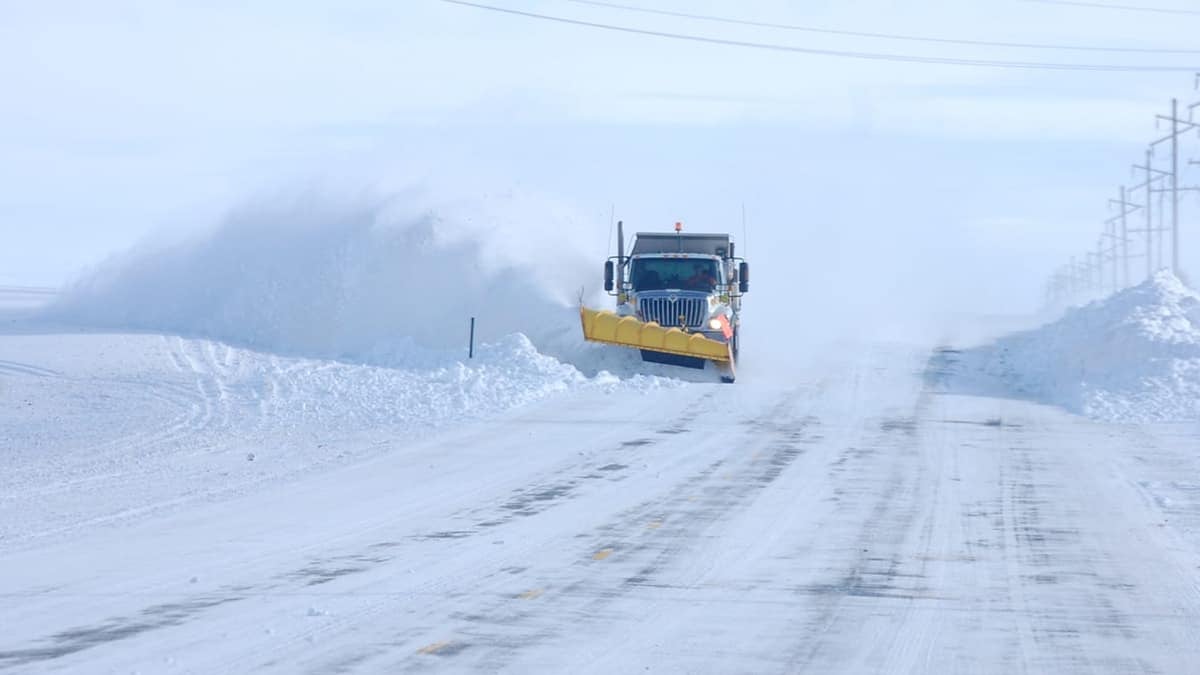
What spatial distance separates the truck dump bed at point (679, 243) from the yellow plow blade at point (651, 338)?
89.9 inches

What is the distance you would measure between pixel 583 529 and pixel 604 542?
0.69 m

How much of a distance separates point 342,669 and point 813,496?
306 inches

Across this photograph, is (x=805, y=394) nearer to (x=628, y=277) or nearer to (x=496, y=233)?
(x=628, y=277)

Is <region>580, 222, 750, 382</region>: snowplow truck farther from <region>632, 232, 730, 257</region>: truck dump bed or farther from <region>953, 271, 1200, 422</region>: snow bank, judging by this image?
<region>953, 271, 1200, 422</region>: snow bank

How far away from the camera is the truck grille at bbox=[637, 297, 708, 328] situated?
27.7 meters

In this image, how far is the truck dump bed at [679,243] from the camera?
2888 centimetres

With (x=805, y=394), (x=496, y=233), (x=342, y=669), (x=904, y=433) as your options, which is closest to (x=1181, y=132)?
(x=496, y=233)

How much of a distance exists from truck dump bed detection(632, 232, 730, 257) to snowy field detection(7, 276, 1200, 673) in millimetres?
4235

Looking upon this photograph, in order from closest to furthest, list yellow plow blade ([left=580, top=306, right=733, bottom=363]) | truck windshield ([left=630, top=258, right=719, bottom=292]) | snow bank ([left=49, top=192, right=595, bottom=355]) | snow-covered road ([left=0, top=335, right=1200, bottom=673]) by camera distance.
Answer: snow-covered road ([left=0, top=335, right=1200, bottom=673]) < yellow plow blade ([left=580, top=306, right=733, bottom=363]) < truck windshield ([left=630, top=258, right=719, bottom=292]) < snow bank ([left=49, top=192, right=595, bottom=355])

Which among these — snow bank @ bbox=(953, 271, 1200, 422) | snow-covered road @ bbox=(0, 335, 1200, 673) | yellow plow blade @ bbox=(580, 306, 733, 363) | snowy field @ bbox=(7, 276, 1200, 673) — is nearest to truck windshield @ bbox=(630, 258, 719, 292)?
yellow plow blade @ bbox=(580, 306, 733, 363)

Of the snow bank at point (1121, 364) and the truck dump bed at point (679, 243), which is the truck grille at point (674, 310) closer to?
the truck dump bed at point (679, 243)

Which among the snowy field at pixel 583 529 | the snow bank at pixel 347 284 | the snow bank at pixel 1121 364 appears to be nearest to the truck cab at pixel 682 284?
the snowy field at pixel 583 529

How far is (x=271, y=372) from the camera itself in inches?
1065

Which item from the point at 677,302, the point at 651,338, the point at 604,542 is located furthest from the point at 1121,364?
the point at 604,542
